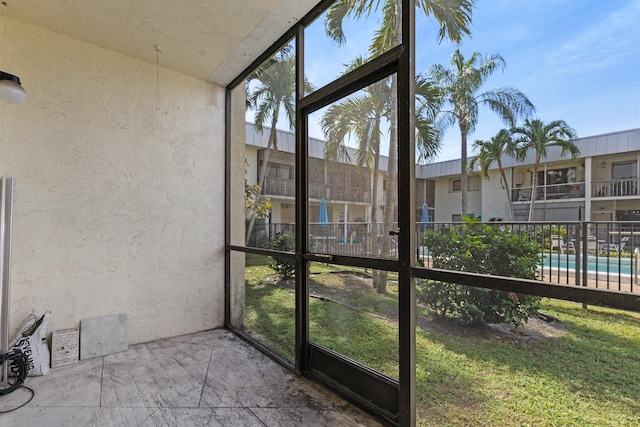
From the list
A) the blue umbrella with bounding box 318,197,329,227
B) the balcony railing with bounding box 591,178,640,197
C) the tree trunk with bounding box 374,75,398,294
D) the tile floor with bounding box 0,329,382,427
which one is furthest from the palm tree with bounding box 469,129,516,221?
the tile floor with bounding box 0,329,382,427

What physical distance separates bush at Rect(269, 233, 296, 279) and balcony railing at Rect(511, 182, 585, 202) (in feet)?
5.55

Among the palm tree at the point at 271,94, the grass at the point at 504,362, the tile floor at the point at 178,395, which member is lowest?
the tile floor at the point at 178,395

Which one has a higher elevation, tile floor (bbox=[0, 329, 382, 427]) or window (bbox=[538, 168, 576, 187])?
window (bbox=[538, 168, 576, 187])

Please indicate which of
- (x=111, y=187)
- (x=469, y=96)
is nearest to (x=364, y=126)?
(x=469, y=96)

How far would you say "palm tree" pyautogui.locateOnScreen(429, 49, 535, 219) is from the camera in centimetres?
136

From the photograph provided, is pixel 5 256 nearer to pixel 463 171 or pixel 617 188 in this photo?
pixel 463 171

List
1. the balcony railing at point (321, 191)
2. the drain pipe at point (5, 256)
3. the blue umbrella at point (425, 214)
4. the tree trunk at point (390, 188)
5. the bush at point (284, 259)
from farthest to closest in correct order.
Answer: the bush at point (284, 259)
the drain pipe at point (5, 256)
the balcony railing at point (321, 191)
the tree trunk at point (390, 188)
the blue umbrella at point (425, 214)

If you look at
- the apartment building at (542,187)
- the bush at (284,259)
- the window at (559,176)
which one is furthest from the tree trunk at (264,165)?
the window at (559,176)

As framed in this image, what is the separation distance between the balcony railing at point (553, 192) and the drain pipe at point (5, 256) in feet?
10.7

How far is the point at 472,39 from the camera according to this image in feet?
4.80

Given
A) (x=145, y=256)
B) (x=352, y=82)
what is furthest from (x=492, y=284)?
(x=145, y=256)

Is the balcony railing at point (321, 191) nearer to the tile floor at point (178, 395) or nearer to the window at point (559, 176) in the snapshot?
the window at point (559, 176)

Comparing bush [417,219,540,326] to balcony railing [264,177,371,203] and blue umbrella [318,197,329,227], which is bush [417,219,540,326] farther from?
blue umbrella [318,197,329,227]

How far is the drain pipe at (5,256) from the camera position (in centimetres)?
225
